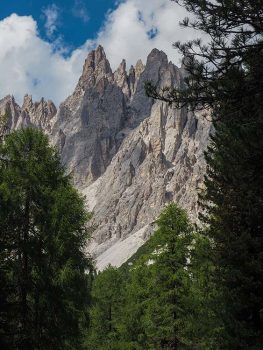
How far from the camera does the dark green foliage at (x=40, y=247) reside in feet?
53.2

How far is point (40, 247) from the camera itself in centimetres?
1728

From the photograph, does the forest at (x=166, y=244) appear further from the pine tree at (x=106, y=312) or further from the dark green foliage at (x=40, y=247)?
the pine tree at (x=106, y=312)

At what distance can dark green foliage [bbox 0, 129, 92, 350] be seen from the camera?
16.2 meters

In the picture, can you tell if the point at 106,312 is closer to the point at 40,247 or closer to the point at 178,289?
the point at 178,289

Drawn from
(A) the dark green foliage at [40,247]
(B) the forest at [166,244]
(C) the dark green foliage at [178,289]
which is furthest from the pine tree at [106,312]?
(A) the dark green foliage at [40,247]

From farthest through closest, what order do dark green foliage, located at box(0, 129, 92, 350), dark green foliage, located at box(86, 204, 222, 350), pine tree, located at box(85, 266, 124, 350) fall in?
pine tree, located at box(85, 266, 124, 350)
dark green foliage, located at box(86, 204, 222, 350)
dark green foliage, located at box(0, 129, 92, 350)

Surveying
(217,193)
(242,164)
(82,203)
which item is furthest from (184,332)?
(242,164)

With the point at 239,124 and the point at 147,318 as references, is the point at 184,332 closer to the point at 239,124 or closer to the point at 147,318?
the point at 147,318

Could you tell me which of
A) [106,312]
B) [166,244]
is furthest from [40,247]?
[106,312]

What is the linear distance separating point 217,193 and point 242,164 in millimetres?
11967

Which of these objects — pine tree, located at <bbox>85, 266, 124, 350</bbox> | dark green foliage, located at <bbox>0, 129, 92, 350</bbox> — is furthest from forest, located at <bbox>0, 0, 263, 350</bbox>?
pine tree, located at <bbox>85, 266, 124, 350</bbox>

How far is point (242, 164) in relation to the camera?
9797mm

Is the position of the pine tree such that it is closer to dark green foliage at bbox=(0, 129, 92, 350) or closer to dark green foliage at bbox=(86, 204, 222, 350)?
dark green foliage at bbox=(86, 204, 222, 350)

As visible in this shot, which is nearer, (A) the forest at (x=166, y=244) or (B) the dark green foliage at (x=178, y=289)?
(A) the forest at (x=166, y=244)
